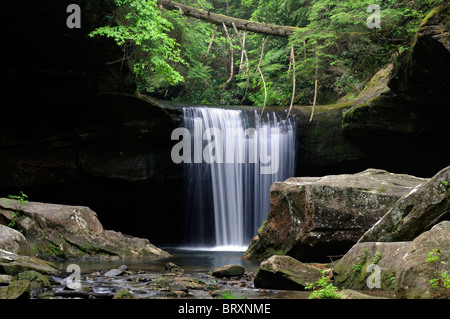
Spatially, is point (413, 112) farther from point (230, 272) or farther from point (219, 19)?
point (230, 272)

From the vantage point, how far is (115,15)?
11.7m

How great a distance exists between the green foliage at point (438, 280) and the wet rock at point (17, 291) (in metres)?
4.18

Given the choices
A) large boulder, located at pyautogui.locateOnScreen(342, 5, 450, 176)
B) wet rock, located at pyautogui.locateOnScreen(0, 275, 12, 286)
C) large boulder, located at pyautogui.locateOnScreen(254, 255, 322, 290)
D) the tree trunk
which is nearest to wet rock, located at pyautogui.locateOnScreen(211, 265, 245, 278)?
large boulder, located at pyautogui.locateOnScreen(254, 255, 322, 290)

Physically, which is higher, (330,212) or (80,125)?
(80,125)

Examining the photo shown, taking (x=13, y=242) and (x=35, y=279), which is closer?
(x=35, y=279)

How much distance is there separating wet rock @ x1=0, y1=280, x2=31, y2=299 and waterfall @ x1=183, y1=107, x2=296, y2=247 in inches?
439

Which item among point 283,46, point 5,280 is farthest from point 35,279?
point 283,46

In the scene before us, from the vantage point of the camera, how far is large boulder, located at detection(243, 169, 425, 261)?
8.67 m

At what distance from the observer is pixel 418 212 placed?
6.04 metres

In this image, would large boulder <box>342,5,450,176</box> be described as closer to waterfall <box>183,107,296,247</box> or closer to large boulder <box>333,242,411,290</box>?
waterfall <box>183,107,296,247</box>

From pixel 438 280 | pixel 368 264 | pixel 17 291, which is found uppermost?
pixel 438 280

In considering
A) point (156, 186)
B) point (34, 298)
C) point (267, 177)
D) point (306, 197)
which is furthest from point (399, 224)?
point (156, 186)

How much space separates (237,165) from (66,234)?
7185 mm
